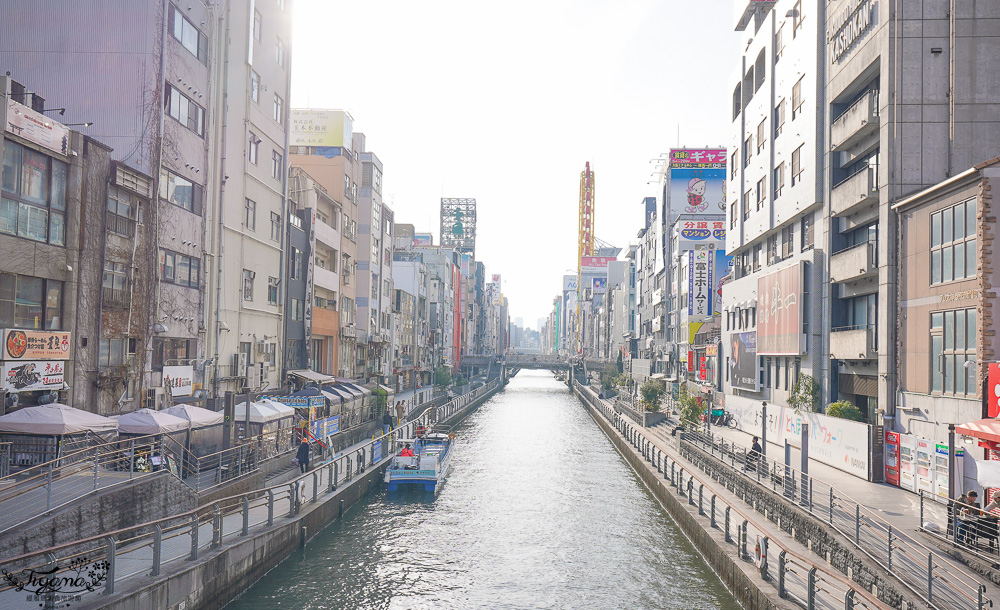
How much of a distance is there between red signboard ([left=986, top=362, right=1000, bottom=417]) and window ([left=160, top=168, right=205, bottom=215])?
31.1 metres

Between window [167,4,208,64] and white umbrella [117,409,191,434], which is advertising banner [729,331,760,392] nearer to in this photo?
white umbrella [117,409,191,434]

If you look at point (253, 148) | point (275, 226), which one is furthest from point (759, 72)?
point (275, 226)

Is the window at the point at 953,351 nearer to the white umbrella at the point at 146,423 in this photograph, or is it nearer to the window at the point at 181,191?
the white umbrella at the point at 146,423

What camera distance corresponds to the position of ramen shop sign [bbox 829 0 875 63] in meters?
30.5

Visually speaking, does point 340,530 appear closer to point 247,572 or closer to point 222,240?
point 247,572

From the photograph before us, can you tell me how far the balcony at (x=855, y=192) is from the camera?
100.0 feet

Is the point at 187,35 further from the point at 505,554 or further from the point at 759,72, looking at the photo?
the point at 759,72

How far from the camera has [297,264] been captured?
Answer: 46.7 metres

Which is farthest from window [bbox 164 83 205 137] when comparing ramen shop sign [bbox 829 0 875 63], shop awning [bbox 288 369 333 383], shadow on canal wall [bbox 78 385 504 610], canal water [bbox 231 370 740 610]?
ramen shop sign [bbox 829 0 875 63]

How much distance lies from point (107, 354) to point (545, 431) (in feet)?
140

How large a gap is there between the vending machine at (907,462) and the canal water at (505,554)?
25.4 feet

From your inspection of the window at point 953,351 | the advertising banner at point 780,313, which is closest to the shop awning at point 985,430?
the window at point 953,351

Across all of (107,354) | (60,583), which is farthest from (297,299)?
(60,583)

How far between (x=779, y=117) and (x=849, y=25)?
11.5 m
